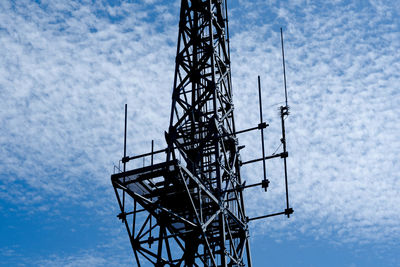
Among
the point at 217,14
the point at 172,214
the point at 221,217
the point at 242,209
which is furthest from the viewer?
the point at 217,14

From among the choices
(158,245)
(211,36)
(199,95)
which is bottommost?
(158,245)

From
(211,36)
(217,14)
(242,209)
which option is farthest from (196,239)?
(217,14)

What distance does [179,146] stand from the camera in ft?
123

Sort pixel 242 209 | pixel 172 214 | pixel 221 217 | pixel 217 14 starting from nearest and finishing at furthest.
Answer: pixel 172 214 → pixel 221 217 → pixel 242 209 → pixel 217 14

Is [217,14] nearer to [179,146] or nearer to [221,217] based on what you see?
[179,146]

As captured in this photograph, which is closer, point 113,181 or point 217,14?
point 113,181

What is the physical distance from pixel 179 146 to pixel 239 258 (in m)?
7.77

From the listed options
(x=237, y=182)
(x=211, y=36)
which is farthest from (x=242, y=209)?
(x=211, y=36)

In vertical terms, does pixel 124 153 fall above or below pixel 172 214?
above

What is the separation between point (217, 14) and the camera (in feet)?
145

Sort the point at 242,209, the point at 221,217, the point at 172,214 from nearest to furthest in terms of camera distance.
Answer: the point at 172,214
the point at 221,217
the point at 242,209

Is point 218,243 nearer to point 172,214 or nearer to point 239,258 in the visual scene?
point 239,258

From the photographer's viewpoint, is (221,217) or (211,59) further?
(211,59)

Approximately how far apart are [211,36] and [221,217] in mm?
12546
